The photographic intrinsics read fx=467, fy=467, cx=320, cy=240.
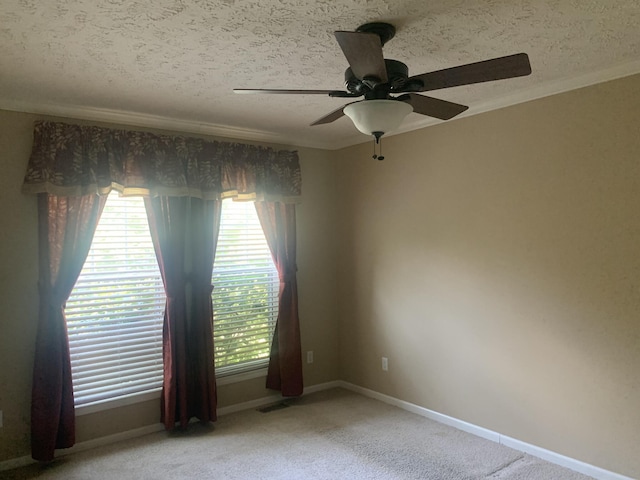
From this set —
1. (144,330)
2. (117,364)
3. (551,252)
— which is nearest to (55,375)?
(117,364)

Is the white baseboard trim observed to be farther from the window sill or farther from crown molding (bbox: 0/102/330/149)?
crown molding (bbox: 0/102/330/149)

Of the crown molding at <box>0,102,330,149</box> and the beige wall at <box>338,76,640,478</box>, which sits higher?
the crown molding at <box>0,102,330,149</box>

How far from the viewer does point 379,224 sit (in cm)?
432

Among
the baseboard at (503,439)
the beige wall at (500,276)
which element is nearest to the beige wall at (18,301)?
the beige wall at (500,276)

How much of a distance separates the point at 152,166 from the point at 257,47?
162 cm

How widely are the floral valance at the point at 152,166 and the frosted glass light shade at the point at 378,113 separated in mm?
2046

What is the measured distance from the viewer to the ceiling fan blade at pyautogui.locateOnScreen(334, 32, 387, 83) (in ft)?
5.36

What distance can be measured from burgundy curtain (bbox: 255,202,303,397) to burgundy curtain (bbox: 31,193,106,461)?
1526mm

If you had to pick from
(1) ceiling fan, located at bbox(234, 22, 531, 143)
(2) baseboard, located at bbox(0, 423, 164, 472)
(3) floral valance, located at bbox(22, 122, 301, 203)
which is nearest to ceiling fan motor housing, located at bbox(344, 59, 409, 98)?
(1) ceiling fan, located at bbox(234, 22, 531, 143)

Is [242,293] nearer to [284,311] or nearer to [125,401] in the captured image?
[284,311]

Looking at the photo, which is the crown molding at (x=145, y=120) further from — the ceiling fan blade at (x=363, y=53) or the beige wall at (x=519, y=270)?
the ceiling fan blade at (x=363, y=53)

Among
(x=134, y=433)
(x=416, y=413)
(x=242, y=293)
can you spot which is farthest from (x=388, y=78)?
(x=134, y=433)

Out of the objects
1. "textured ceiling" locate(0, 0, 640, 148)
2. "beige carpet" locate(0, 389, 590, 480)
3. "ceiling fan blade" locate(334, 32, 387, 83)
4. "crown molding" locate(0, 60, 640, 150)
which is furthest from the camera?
"beige carpet" locate(0, 389, 590, 480)

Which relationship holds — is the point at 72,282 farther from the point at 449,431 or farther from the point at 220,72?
the point at 449,431
